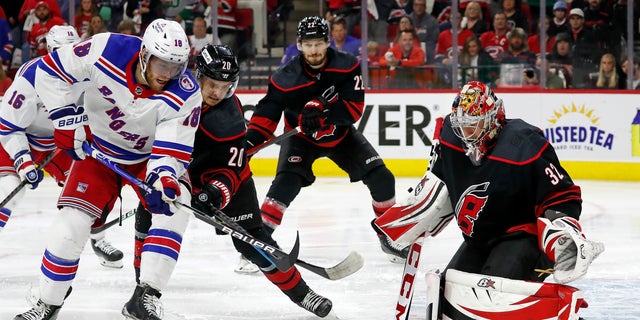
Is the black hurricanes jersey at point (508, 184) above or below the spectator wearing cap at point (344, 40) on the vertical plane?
below

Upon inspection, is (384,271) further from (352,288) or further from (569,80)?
(569,80)

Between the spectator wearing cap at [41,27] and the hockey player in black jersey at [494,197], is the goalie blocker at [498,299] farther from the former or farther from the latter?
the spectator wearing cap at [41,27]

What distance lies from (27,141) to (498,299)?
2.16 metres

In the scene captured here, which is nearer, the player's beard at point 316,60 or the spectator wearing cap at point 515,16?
the player's beard at point 316,60

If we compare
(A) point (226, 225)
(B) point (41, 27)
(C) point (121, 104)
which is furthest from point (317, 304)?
(B) point (41, 27)

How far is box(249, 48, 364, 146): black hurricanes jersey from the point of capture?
4996mm

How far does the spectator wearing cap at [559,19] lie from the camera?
772 centimetres

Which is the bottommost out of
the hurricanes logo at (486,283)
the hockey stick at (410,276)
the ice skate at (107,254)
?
the ice skate at (107,254)

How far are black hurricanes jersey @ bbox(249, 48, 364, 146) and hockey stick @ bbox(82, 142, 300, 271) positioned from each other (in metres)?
1.27

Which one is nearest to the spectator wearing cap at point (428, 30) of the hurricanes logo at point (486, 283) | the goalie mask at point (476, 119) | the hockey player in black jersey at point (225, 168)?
the hockey player in black jersey at point (225, 168)

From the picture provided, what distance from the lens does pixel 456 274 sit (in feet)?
9.39

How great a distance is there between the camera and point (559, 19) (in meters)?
7.75

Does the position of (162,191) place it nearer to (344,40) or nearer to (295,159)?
(295,159)

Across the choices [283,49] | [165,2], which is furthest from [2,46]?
[283,49]
